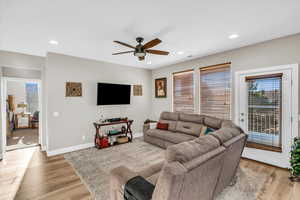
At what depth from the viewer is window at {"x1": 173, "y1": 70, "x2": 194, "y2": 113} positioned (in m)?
4.66

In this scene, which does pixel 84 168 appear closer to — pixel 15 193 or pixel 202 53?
pixel 15 193

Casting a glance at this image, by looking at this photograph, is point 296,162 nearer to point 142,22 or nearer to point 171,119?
point 171,119

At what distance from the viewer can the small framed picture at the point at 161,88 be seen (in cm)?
545

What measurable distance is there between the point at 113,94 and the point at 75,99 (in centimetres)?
115

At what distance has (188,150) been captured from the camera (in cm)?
129

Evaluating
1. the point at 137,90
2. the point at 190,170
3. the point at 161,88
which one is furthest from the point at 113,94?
the point at 190,170

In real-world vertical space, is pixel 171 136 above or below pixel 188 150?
below

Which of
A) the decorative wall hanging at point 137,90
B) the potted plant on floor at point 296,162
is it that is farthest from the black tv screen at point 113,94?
the potted plant on floor at point 296,162

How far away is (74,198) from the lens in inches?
81.8

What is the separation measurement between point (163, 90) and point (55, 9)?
4.11 m

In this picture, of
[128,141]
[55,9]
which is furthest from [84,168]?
[55,9]

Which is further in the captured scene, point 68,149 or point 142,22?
point 68,149

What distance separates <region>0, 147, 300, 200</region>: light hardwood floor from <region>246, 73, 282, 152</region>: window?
1.76ft

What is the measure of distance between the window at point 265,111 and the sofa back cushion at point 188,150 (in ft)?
8.21
